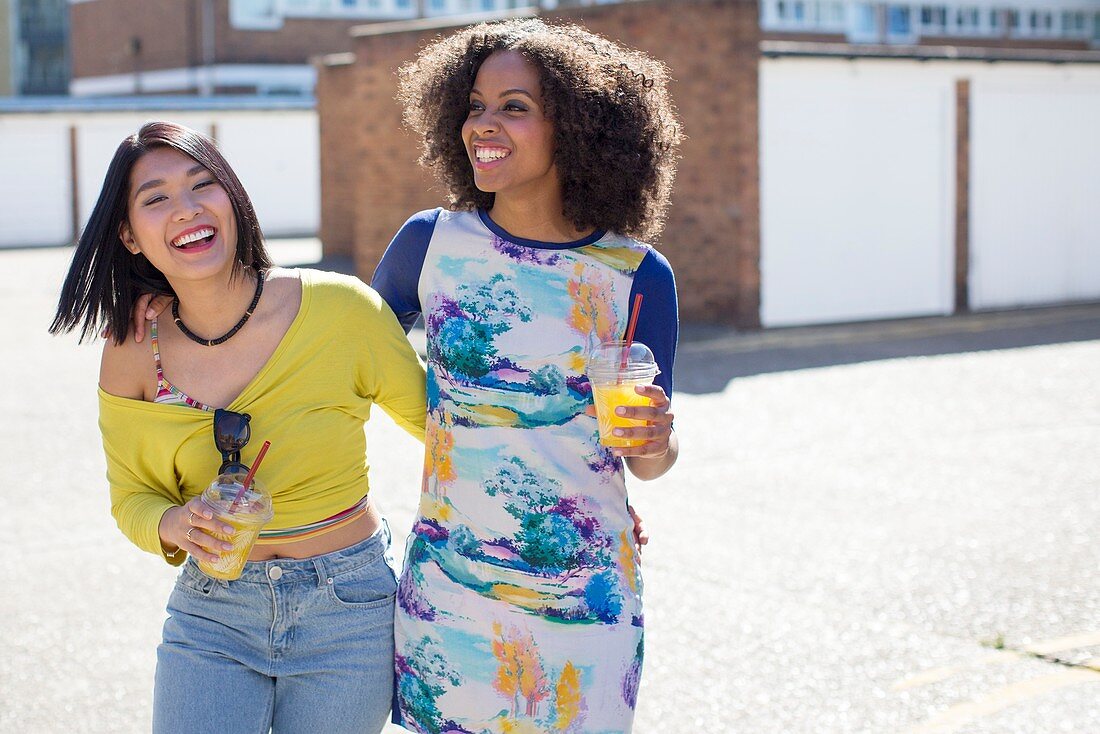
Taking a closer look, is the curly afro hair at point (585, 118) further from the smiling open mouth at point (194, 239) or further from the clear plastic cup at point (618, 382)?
the smiling open mouth at point (194, 239)

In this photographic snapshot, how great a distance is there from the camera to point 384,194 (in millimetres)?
19703

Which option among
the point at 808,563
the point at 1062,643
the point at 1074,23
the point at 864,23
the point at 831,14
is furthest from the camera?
the point at 1074,23

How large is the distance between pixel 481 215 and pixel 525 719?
0.97m

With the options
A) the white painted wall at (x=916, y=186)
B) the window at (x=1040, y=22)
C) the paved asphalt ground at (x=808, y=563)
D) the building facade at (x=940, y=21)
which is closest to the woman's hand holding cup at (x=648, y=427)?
the paved asphalt ground at (x=808, y=563)

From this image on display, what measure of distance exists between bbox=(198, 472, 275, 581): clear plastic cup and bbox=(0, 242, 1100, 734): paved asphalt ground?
220cm

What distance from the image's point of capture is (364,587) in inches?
105

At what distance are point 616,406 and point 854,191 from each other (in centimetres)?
1390

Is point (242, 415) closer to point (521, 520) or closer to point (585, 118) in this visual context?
point (521, 520)

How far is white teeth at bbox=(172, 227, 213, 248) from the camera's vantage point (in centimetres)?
259

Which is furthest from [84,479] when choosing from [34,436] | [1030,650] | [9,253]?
[9,253]

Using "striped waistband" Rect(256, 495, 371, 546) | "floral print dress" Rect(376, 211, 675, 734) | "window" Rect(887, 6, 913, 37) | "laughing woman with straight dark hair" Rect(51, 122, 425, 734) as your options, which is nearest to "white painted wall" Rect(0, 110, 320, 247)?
"window" Rect(887, 6, 913, 37)

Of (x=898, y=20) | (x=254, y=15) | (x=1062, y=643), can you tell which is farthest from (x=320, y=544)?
(x=898, y=20)

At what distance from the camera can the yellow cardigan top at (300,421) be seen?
2572 millimetres

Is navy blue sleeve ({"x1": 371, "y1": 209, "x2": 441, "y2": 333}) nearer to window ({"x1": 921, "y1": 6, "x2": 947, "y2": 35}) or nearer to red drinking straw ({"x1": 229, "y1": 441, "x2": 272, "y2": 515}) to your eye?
red drinking straw ({"x1": 229, "y1": 441, "x2": 272, "y2": 515})
